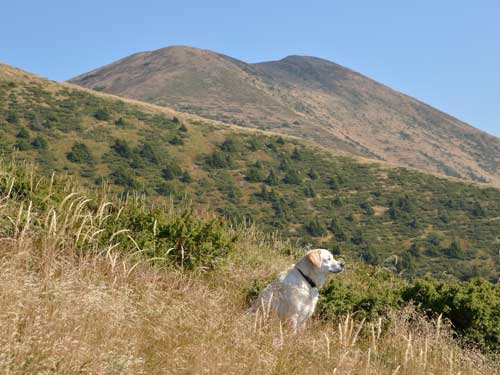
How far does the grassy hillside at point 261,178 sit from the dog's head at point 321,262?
35421mm

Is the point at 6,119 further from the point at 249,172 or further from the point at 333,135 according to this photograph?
the point at 333,135

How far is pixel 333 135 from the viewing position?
158875 millimetres

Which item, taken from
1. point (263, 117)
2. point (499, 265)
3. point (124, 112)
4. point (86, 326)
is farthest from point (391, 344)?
point (263, 117)

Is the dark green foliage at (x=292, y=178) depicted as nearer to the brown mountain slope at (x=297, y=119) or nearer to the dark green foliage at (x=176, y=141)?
the dark green foliage at (x=176, y=141)

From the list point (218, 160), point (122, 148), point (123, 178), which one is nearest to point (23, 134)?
point (122, 148)

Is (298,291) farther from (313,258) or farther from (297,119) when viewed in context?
(297,119)

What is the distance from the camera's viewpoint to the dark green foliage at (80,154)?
5309 centimetres

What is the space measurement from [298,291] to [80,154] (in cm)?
4999

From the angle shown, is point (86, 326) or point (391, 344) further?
point (391, 344)

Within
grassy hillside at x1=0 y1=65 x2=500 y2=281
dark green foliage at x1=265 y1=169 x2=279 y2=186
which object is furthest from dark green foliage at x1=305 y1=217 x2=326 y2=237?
dark green foliage at x1=265 y1=169 x2=279 y2=186

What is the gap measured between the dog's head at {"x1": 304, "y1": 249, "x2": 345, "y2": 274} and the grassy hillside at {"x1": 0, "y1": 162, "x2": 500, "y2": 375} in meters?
0.72

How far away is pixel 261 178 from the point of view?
61.8m

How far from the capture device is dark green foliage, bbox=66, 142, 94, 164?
53094 mm

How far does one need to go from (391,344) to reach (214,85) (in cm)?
17749
